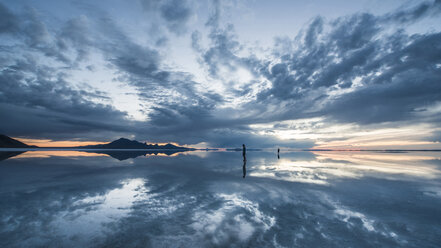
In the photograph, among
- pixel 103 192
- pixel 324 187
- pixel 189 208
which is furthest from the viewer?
pixel 324 187

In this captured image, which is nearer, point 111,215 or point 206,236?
point 206,236

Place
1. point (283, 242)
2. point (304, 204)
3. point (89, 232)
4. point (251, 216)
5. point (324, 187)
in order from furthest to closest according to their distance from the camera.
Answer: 1. point (324, 187)
2. point (304, 204)
3. point (251, 216)
4. point (89, 232)
5. point (283, 242)

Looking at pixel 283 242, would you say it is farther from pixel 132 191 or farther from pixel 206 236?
pixel 132 191

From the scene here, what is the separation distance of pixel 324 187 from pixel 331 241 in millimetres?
7338

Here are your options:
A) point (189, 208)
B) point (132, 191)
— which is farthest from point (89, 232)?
point (132, 191)

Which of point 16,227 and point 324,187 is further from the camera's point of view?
point 324,187

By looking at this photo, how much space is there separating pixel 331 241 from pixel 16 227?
31.6 feet

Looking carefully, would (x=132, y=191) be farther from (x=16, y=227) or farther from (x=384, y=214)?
(x=384, y=214)

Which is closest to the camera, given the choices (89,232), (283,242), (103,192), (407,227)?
(283,242)

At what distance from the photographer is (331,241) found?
16.6 ft

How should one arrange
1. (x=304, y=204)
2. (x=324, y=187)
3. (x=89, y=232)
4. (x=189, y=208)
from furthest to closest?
(x=324, y=187), (x=304, y=204), (x=189, y=208), (x=89, y=232)

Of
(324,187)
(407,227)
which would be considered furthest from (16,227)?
(324,187)

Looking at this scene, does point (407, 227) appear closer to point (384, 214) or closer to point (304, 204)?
point (384, 214)

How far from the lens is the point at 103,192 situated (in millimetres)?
10141
